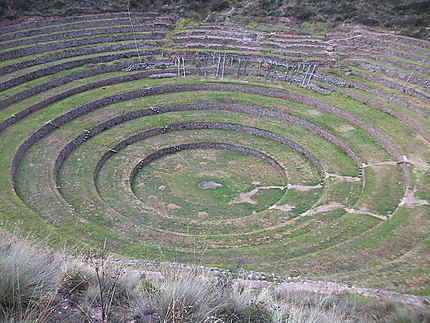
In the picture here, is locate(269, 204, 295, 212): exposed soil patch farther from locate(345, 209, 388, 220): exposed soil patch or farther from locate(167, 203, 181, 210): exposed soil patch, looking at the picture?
locate(167, 203, 181, 210): exposed soil patch

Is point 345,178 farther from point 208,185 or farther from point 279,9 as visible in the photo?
point 279,9

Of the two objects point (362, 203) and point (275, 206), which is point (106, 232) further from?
point (362, 203)

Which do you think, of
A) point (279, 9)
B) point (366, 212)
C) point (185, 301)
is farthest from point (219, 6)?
point (185, 301)

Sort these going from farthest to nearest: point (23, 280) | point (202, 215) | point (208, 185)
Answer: point (208, 185) → point (202, 215) → point (23, 280)

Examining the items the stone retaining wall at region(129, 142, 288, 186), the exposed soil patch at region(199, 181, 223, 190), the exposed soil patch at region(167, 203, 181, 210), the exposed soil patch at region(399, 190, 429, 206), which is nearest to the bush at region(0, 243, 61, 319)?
the exposed soil patch at region(167, 203, 181, 210)

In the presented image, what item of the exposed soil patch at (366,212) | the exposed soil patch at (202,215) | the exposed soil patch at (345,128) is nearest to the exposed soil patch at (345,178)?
the exposed soil patch at (366,212)

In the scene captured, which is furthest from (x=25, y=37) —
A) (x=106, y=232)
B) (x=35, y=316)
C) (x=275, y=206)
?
(x=35, y=316)
